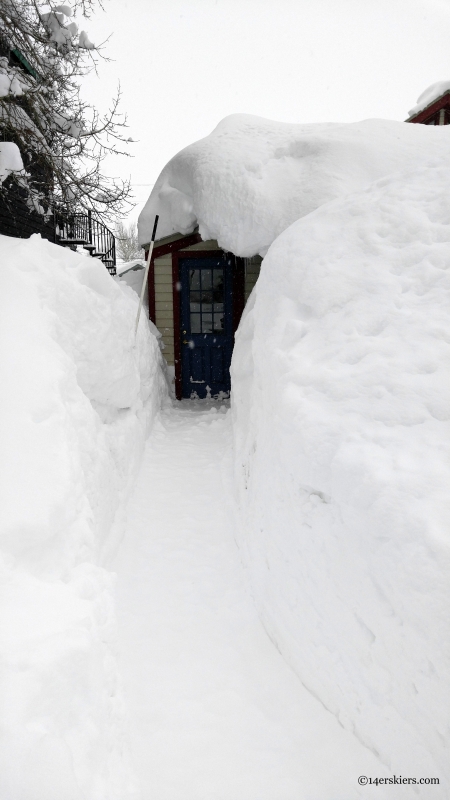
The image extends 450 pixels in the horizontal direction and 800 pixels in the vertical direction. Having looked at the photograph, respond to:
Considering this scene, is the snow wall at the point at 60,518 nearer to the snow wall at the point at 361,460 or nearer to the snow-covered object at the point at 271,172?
the snow wall at the point at 361,460

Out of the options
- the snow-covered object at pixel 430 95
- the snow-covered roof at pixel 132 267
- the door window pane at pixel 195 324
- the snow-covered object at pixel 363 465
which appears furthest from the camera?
the snow-covered roof at pixel 132 267

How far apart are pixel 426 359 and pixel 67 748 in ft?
10.6

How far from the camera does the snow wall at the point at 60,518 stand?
1813mm

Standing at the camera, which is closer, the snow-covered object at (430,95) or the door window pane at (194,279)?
the door window pane at (194,279)

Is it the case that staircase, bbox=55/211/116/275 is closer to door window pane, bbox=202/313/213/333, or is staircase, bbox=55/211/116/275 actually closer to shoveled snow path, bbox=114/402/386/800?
door window pane, bbox=202/313/213/333

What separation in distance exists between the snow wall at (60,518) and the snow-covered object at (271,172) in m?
3.05

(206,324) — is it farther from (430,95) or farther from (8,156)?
(430,95)

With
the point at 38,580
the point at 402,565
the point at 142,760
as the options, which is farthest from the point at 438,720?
the point at 38,580

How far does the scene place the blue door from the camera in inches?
363

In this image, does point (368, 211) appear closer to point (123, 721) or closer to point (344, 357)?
point (344, 357)

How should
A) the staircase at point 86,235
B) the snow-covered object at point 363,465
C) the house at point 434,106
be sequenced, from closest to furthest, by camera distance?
the snow-covered object at point 363,465
the staircase at point 86,235
the house at point 434,106

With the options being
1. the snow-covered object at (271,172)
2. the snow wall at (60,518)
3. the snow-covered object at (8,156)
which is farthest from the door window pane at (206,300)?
the snow-covered object at (8,156)

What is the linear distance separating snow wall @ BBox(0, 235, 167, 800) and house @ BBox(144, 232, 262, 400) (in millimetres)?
3424

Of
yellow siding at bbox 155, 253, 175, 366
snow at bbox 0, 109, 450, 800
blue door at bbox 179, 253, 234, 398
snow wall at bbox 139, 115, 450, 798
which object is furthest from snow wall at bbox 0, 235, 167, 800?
blue door at bbox 179, 253, 234, 398
